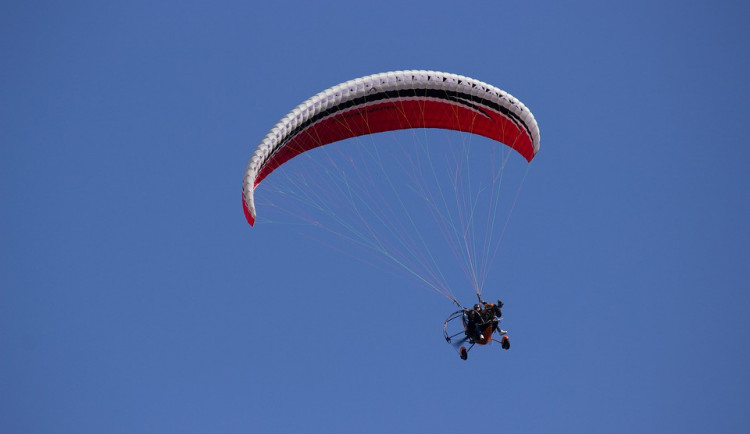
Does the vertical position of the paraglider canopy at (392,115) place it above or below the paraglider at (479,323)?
above

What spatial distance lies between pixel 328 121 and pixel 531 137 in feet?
17.8

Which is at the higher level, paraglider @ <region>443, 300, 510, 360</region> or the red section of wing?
the red section of wing

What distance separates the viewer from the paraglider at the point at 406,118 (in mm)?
20578

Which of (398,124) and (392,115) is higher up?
(398,124)

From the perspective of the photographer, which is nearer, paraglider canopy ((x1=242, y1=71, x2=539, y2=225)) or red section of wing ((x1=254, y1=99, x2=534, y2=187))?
paraglider canopy ((x1=242, y1=71, x2=539, y2=225))

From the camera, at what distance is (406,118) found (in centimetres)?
2298

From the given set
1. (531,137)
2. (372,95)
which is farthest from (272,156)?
(531,137)

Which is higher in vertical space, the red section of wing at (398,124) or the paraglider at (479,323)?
the red section of wing at (398,124)

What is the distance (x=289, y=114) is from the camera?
20688 mm

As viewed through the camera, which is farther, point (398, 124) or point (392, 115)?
point (398, 124)

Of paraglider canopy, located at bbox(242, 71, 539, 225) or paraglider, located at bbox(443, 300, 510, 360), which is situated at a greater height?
paraglider canopy, located at bbox(242, 71, 539, 225)

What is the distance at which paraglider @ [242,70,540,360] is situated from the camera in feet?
67.5

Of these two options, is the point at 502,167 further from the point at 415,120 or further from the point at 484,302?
the point at 484,302

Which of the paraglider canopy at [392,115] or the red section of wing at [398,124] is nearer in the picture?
the paraglider canopy at [392,115]
